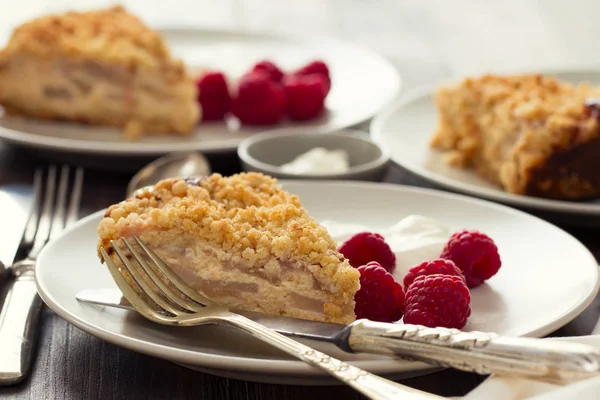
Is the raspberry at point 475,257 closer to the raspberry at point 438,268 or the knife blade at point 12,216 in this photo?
the raspberry at point 438,268

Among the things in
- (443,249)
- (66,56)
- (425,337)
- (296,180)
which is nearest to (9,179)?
(66,56)

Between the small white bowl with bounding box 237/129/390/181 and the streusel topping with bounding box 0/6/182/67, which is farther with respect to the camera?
the streusel topping with bounding box 0/6/182/67

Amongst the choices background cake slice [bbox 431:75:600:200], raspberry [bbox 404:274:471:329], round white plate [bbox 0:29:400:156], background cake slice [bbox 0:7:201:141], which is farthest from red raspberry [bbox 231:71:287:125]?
raspberry [bbox 404:274:471:329]

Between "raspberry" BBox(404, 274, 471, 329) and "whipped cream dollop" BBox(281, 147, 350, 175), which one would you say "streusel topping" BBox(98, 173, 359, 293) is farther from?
"whipped cream dollop" BBox(281, 147, 350, 175)

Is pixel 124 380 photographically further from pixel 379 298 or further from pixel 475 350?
pixel 475 350

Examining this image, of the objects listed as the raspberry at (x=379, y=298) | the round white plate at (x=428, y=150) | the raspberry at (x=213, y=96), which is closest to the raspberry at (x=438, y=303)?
the raspberry at (x=379, y=298)

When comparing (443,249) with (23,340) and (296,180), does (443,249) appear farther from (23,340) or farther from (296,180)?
(23,340)
